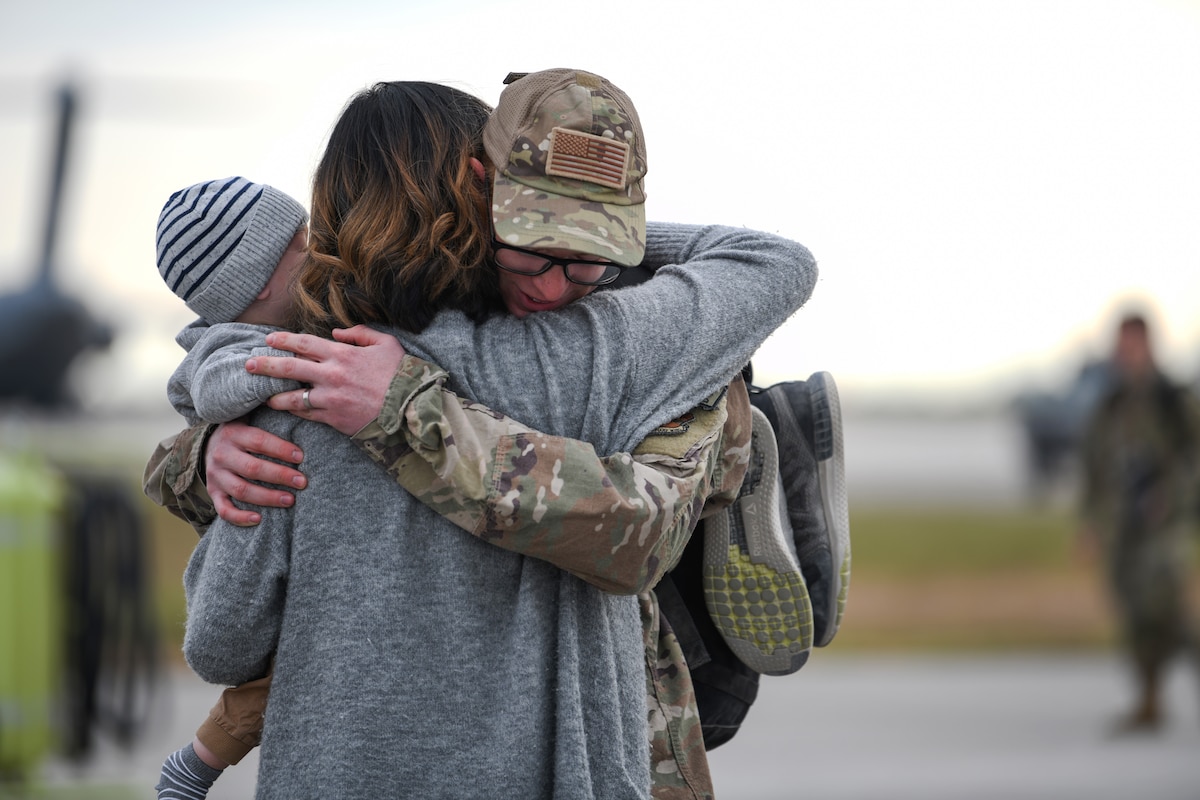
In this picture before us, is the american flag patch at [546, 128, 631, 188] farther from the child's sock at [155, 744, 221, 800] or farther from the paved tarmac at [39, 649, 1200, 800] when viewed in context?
the paved tarmac at [39, 649, 1200, 800]

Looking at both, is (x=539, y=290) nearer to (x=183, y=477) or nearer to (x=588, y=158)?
(x=588, y=158)

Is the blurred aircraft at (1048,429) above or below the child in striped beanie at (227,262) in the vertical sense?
below

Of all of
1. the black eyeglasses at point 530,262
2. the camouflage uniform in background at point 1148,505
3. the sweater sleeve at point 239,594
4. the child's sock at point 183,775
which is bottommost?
the camouflage uniform in background at point 1148,505

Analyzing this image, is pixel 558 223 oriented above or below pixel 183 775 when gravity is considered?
above

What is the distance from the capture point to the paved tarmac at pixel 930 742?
583 centimetres

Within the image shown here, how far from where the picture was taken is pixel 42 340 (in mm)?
16484

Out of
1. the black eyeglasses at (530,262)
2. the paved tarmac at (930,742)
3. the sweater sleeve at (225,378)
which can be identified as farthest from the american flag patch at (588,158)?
the paved tarmac at (930,742)

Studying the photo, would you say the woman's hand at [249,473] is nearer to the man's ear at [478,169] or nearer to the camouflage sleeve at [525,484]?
the camouflage sleeve at [525,484]

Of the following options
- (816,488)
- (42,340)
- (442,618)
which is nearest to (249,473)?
(442,618)

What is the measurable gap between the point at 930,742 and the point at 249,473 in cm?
583

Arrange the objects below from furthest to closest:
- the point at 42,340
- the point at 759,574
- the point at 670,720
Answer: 1. the point at 42,340
2. the point at 759,574
3. the point at 670,720

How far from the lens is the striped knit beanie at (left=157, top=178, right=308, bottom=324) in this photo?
1.77 m

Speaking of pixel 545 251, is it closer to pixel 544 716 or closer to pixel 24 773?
pixel 544 716

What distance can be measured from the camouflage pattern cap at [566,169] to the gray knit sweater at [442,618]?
112mm
